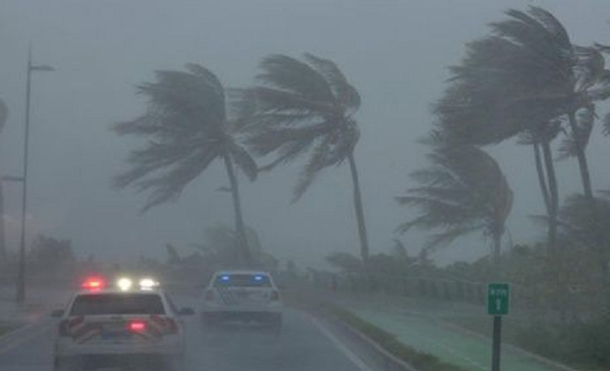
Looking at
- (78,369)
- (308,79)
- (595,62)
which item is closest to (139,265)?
(308,79)

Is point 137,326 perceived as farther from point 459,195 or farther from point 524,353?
point 459,195

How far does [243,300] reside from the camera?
38.1 meters

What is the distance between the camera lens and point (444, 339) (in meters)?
33.1

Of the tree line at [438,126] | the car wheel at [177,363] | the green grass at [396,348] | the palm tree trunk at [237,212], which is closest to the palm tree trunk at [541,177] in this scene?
the tree line at [438,126]

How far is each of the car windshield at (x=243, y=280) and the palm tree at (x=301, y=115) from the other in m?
21.9

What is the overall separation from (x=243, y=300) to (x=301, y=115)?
79.0 ft

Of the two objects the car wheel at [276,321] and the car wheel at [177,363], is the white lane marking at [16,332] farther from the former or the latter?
the car wheel at [177,363]

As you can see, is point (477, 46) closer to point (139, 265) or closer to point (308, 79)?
point (308, 79)

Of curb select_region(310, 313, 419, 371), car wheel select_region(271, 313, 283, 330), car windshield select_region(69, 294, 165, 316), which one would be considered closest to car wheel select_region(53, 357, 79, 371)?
car windshield select_region(69, 294, 165, 316)

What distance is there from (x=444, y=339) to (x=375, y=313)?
12.3 meters

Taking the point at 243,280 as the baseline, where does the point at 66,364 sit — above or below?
below

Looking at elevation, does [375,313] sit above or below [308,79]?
below

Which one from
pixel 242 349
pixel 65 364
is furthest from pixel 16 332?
pixel 65 364

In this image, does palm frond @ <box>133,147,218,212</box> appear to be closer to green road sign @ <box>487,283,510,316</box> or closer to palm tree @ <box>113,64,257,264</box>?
palm tree @ <box>113,64,257,264</box>
